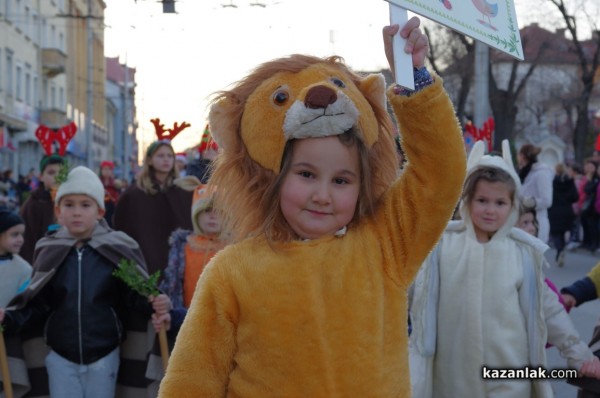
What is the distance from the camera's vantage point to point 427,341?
15.0 ft

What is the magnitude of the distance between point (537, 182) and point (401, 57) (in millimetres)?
10068

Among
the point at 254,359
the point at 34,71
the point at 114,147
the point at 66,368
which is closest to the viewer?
the point at 254,359

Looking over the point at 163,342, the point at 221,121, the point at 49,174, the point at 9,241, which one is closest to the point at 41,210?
the point at 49,174

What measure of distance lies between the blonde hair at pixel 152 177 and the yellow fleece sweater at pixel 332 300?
597cm

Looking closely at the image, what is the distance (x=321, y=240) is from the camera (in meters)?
2.87

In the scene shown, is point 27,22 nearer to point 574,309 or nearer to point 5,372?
point 574,309

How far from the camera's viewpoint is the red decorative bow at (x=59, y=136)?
9930 mm

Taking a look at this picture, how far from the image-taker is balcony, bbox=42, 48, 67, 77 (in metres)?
47.4

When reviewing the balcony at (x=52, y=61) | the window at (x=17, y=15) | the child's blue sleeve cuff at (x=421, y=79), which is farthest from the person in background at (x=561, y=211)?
the balcony at (x=52, y=61)

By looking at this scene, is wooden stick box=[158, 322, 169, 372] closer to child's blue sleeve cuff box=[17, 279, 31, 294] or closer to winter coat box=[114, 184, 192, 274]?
child's blue sleeve cuff box=[17, 279, 31, 294]

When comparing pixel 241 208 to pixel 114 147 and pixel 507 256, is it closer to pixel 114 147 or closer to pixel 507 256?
pixel 507 256

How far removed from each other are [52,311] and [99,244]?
459 mm

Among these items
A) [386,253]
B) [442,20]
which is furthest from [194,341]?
[442,20]

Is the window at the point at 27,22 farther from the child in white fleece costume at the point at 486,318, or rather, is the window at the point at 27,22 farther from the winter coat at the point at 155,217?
the child in white fleece costume at the point at 486,318
